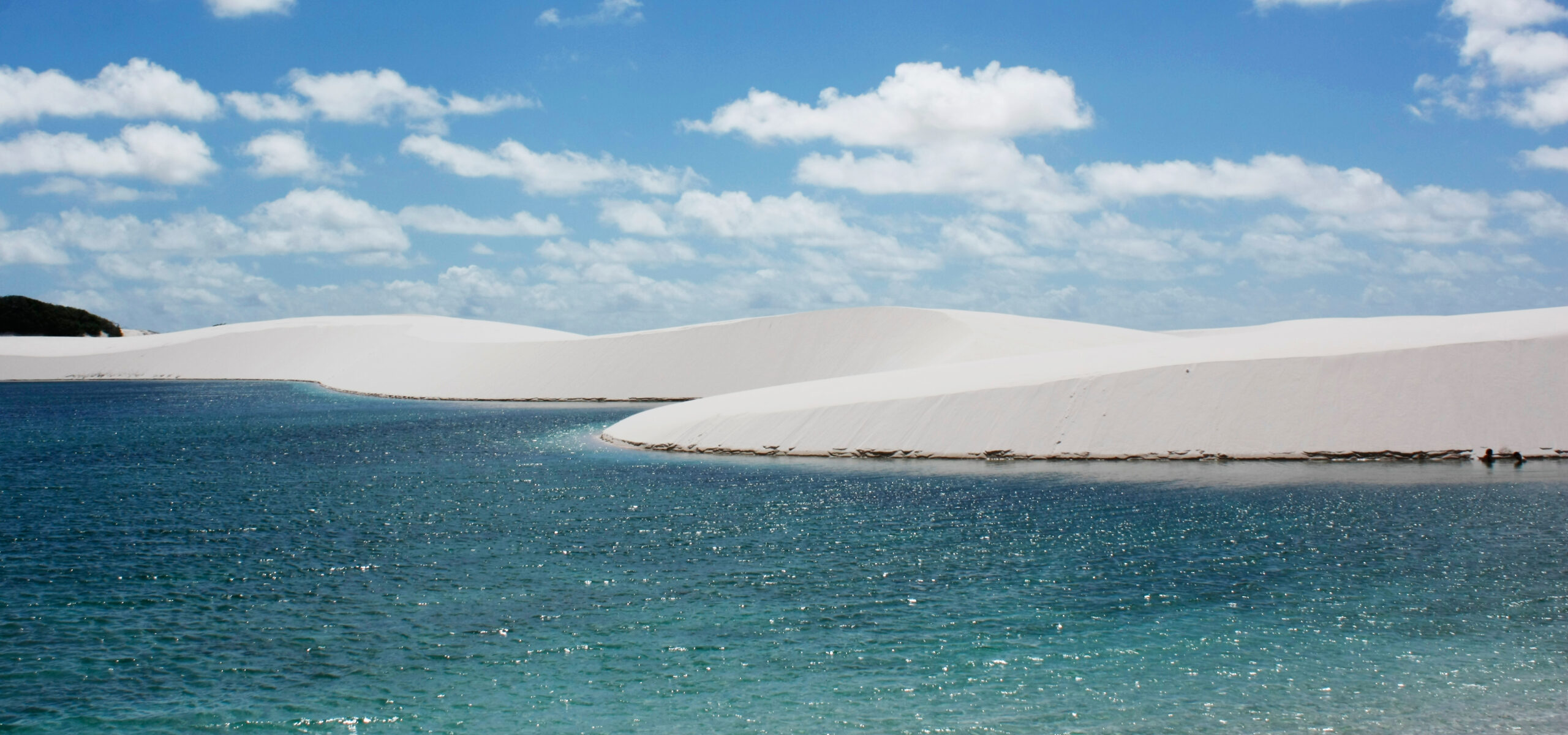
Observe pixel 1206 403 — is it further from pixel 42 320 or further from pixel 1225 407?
pixel 42 320

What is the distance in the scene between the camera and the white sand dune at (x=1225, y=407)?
27766mm

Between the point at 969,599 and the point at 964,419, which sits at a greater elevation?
the point at 964,419

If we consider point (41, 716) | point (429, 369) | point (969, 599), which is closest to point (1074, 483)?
point (969, 599)

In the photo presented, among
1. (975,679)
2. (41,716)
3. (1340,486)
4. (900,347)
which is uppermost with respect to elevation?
(900,347)

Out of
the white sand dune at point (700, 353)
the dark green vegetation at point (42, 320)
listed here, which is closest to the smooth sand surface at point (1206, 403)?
the white sand dune at point (700, 353)

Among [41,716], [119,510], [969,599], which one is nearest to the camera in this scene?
[41,716]

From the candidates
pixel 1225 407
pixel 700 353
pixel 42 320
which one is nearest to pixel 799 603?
pixel 1225 407

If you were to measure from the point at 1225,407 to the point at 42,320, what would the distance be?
453 ft

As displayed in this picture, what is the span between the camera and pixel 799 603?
13.5 m

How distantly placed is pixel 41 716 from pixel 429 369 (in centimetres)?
6764

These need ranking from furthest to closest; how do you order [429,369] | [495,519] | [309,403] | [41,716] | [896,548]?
[429,369] → [309,403] → [495,519] → [896,548] → [41,716]

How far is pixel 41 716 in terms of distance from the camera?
32.3 ft

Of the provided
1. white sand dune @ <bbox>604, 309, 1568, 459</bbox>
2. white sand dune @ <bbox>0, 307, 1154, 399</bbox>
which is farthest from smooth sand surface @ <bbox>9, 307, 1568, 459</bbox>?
white sand dune @ <bbox>0, 307, 1154, 399</bbox>

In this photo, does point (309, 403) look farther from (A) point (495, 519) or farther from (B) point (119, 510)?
(A) point (495, 519)
